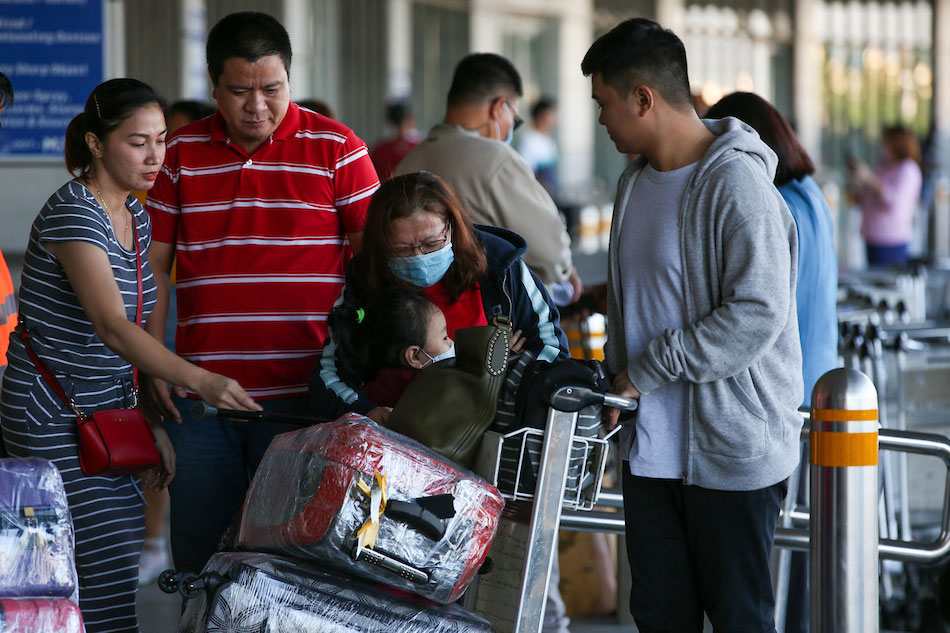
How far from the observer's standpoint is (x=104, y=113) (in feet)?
9.01

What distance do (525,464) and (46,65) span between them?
4522mm

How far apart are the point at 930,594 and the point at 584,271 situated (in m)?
4.38

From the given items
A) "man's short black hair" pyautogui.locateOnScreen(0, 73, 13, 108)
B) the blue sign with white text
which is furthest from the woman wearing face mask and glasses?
the blue sign with white text

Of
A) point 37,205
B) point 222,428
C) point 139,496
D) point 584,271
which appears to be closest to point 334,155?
point 222,428

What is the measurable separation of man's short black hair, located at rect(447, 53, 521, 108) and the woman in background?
21.4 feet

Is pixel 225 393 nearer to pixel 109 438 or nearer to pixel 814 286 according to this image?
pixel 109 438

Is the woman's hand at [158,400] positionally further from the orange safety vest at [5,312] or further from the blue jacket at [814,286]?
the blue jacket at [814,286]

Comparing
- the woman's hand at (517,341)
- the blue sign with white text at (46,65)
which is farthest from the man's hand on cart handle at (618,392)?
the blue sign with white text at (46,65)

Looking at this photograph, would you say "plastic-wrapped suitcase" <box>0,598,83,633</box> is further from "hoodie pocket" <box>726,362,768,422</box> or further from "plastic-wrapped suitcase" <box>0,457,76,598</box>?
"hoodie pocket" <box>726,362,768,422</box>

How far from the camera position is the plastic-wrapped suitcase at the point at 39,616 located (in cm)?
205

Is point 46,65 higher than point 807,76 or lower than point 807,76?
lower

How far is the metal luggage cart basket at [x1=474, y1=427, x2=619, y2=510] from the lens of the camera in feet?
7.51

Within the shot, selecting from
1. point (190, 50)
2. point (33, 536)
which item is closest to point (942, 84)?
point (190, 50)

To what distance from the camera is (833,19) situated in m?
20.6
